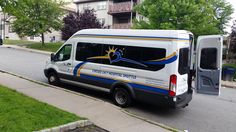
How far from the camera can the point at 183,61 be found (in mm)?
6531

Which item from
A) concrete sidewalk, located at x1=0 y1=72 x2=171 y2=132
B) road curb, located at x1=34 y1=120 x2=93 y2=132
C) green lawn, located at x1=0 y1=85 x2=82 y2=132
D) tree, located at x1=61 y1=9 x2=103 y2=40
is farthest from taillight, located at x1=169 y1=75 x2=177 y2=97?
tree, located at x1=61 y1=9 x2=103 y2=40

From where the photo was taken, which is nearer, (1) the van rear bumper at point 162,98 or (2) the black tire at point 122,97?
(1) the van rear bumper at point 162,98

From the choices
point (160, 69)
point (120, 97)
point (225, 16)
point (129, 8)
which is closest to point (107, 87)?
point (120, 97)

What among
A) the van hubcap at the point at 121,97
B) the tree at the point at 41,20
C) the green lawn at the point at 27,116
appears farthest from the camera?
the tree at the point at 41,20

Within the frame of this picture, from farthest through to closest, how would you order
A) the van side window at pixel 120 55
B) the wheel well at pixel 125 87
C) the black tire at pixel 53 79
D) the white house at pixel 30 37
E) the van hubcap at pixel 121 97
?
the white house at pixel 30 37 → the black tire at pixel 53 79 → the van hubcap at pixel 121 97 → the wheel well at pixel 125 87 → the van side window at pixel 120 55

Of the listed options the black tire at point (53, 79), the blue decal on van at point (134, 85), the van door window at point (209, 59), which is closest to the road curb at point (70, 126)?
the blue decal on van at point (134, 85)

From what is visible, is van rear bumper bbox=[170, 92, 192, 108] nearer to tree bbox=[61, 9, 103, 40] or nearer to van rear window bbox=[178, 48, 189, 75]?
van rear window bbox=[178, 48, 189, 75]

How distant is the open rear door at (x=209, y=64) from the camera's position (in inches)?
264

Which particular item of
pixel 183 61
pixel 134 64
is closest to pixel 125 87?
pixel 134 64

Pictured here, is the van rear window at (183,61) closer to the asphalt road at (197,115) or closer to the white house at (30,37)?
the asphalt road at (197,115)

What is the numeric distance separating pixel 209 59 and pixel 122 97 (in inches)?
124

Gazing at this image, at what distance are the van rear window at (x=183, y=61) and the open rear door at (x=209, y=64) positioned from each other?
19.8 inches

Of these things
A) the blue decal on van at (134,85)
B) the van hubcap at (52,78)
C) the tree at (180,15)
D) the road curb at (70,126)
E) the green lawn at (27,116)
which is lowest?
the road curb at (70,126)

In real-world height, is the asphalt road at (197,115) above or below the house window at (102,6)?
below
